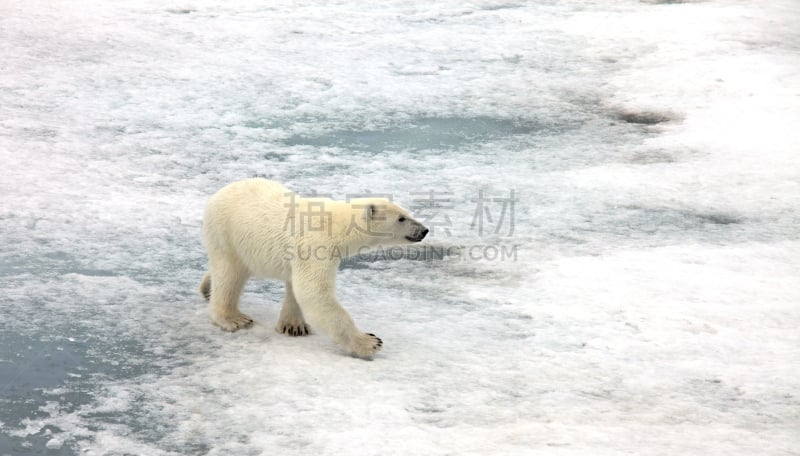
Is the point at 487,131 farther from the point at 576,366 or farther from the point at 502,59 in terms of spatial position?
the point at 576,366

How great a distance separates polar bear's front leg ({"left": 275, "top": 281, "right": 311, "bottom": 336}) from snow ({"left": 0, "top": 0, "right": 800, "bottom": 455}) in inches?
2.8

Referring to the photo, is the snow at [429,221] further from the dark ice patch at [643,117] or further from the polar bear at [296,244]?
the polar bear at [296,244]

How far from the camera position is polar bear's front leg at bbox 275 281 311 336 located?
203 inches

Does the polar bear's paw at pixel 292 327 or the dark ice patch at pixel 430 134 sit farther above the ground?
the dark ice patch at pixel 430 134

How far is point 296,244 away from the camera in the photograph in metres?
4.89

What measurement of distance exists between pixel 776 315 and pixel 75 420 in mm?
3617

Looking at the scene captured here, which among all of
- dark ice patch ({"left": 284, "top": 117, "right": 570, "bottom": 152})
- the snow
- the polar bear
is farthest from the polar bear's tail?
dark ice patch ({"left": 284, "top": 117, "right": 570, "bottom": 152})

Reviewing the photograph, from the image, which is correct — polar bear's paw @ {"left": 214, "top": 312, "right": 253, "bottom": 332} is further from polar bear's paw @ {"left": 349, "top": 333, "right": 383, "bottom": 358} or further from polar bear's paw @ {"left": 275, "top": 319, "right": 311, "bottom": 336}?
polar bear's paw @ {"left": 349, "top": 333, "right": 383, "bottom": 358}

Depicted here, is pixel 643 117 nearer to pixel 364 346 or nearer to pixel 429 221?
pixel 429 221

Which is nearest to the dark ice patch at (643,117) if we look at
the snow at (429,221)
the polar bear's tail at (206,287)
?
the snow at (429,221)

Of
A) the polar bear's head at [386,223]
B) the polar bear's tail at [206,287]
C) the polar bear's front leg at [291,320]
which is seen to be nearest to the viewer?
the polar bear's head at [386,223]

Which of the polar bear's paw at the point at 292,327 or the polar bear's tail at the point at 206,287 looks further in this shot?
the polar bear's tail at the point at 206,287

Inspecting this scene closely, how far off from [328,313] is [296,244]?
0.37 m

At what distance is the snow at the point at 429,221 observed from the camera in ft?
14.4
